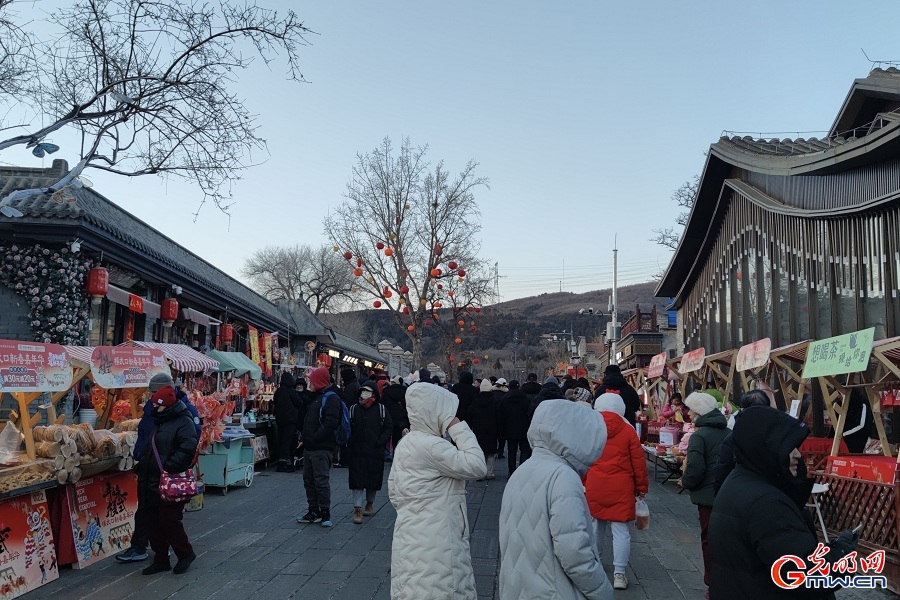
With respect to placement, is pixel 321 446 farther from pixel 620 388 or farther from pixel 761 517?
pixel 761 517

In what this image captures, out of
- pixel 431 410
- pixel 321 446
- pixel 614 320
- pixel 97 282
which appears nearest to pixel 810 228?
pixel 321 446

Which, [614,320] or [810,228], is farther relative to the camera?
[614,320]

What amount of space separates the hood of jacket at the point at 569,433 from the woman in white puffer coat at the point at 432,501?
72 cm

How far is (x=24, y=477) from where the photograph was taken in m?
5.96

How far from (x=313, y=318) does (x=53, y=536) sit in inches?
941

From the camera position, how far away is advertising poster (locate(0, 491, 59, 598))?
5.60 meters

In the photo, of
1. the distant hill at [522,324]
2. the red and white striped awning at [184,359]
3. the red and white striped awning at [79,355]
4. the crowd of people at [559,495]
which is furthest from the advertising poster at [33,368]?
the distant hill at [522,324]

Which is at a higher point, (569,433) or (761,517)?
(569,433)

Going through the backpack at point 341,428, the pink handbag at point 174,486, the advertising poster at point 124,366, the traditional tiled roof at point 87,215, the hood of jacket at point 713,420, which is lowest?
the pink handbag at point 174,486

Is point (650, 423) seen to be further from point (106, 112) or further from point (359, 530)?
point (106, 112)

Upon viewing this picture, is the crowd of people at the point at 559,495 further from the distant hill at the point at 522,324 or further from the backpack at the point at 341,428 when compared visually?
the distant hill at the point at 522,324

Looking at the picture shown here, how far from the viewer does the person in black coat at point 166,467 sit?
6309 mm

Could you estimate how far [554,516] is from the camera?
3.08 meters

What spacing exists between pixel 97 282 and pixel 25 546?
239 inches
